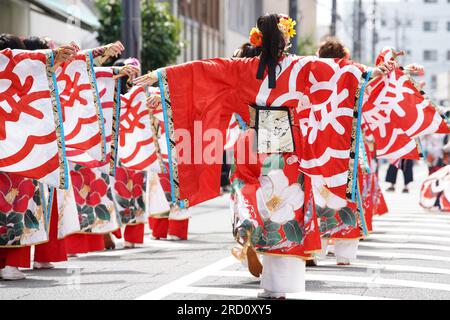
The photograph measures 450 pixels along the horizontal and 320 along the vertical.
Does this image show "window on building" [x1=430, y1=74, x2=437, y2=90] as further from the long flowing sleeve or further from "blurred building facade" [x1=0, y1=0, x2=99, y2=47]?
the long flowing sleeve

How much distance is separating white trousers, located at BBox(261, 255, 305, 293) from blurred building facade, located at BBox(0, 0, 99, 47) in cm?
1256

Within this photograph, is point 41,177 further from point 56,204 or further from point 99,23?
point 99,23

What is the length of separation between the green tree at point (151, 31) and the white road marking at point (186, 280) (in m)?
10.1

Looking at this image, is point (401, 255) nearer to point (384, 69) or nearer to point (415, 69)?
point (415, 69)

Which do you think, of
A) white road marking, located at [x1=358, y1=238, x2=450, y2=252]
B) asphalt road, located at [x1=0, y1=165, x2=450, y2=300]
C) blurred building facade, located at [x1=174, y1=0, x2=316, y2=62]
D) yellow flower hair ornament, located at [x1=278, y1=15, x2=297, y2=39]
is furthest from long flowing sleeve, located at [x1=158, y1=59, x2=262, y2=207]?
blurred building facade, located at [x1=174, y1=0, x2=316, y2=62]

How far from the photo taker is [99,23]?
21000 millimetres

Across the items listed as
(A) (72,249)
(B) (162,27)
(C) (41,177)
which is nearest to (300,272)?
(C) (41,177)

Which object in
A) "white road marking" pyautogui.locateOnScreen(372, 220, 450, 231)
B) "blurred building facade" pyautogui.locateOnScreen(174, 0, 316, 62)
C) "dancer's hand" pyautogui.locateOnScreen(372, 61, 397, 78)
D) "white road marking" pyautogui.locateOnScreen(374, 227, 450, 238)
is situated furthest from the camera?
"blurred building facade" pyautogui.locateOnScreen(174, 0, 316, 62)

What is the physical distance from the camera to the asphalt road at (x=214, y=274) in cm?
735

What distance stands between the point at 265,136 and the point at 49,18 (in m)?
14.9

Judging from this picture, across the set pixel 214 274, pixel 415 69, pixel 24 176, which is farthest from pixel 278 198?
pixel 415 69

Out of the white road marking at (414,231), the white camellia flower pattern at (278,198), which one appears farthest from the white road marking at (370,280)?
the white road marking at (414,231)

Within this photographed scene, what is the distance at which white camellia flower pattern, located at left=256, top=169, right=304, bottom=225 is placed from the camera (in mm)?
7199
